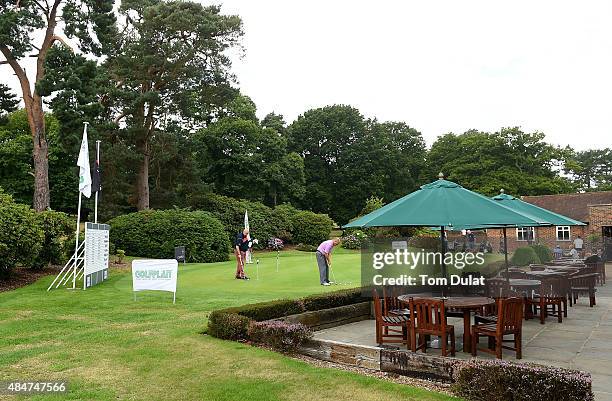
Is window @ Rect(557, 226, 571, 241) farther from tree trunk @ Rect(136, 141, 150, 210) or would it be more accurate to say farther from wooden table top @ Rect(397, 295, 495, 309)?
wooden table top @ Rect(397, 295, 495, 309)

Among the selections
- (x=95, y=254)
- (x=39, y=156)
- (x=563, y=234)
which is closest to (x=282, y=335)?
(x=95, y=254)

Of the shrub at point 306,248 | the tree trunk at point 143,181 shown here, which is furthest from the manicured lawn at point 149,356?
the shrub at point 306,248

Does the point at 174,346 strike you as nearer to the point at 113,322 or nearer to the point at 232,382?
the point at 232,382

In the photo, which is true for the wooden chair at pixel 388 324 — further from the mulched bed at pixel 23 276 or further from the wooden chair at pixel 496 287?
the mulched bed at pixel 23 276

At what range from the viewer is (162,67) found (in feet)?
99.0

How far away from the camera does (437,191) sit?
7465 millimetres

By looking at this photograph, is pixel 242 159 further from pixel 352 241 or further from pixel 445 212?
pixel 445 212

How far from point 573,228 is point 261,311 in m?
35.6

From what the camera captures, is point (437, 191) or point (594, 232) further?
point (594, 232)

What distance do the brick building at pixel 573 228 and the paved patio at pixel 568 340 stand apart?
24.2 meters

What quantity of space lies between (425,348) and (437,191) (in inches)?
89.6

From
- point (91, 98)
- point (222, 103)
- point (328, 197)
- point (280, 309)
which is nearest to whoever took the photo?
point (280, 309)

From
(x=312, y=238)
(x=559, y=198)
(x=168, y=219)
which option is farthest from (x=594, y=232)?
(x=168, y=219)

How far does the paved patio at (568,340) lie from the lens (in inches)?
245
